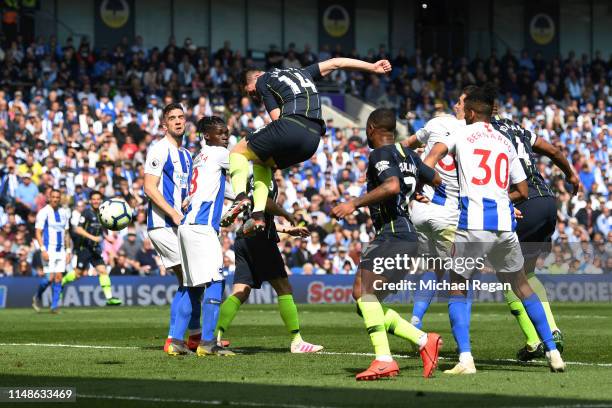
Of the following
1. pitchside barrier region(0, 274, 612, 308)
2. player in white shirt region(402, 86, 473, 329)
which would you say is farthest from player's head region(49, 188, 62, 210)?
player in white shirt region(402, 86, 473, 329)

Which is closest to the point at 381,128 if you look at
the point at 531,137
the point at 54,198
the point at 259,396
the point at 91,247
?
the point at 531,137

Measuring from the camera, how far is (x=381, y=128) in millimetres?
9984

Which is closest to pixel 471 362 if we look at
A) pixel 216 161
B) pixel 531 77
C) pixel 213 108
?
pixel 216 161

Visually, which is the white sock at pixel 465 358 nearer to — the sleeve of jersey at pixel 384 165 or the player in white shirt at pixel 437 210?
the sleeve of jersey at pixel 384 165

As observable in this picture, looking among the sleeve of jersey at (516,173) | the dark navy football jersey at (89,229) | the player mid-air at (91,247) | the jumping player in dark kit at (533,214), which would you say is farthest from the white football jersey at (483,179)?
the dark navy football jersey at (89,229)

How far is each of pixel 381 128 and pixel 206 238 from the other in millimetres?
2805

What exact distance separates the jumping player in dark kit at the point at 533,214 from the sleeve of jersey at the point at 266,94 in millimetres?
2058

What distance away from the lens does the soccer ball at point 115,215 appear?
1403 centimetres

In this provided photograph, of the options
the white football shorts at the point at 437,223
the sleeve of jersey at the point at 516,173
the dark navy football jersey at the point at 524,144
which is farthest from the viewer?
the white football shorts at the point at 437,223

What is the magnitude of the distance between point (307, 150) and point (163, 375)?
2.26 m

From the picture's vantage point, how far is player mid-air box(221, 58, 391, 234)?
35.1 ft

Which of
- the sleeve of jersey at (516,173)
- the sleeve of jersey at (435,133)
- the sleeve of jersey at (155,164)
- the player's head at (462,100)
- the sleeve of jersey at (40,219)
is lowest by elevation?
the sleeve of jersey at (40,219)

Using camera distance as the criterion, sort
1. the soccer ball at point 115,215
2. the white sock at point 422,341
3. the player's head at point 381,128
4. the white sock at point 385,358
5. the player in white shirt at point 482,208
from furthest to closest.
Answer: the soccer ball at point 115,215
the player in white shirt at point 482,208
the player's head at point 381,128
the white sock at point 422,341
the white sock at point 385,358

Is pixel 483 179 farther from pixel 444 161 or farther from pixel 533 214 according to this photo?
Result: pixel 444 161
